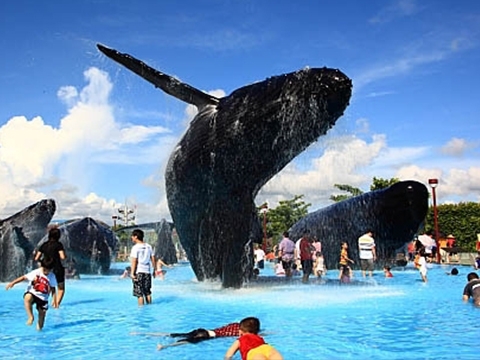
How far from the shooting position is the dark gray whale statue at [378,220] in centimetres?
2153

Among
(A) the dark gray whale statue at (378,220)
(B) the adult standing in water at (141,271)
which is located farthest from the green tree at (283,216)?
(B) the adult standing in water at (141,271)

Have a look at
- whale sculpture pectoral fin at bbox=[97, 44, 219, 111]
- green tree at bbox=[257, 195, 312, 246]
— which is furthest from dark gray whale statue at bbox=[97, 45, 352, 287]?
green tree at bbox=[257, 195, 312, 246]

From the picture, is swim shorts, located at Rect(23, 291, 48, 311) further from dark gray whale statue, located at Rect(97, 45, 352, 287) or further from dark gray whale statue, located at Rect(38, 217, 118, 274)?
dark gray whale statue, located at Rect(38, 217, 118, 274)

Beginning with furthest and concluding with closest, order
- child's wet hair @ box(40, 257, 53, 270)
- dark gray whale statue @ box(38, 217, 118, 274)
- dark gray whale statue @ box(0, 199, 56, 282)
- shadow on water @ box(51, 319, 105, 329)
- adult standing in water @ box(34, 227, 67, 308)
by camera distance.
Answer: dark gray whale statue @ box(38, 217, 118, 274) < dark gray whale statue @ box(0, 199, 56, 282) < adult standing in water @ box(34, 227, 67, 308) < child's wet hair @ box(40, 257, 53, 270) < shadow on water @ box(51, 319, 105, 329)

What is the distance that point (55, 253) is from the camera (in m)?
10.9

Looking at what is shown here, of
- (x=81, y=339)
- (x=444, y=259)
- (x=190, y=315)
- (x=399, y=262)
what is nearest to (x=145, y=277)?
(x=190, y=315)

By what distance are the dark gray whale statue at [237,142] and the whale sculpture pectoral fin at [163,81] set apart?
0.02 m

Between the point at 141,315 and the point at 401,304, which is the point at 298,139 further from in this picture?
the point at 141,315

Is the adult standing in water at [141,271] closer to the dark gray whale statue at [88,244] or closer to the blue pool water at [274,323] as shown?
the blue pool water at [274,323]

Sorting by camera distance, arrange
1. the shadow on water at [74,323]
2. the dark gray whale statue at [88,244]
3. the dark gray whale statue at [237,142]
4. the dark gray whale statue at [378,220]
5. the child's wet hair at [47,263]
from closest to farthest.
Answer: the shadow on water at [74,323]
the child's wet hair at [47,263]
the dark gray whale statue at [237,142]
the dark gray whale statue at [378,220]
the dark gray whale statue at [88,244]

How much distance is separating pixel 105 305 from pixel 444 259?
2421 cm

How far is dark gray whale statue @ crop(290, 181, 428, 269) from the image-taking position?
21.5 metres

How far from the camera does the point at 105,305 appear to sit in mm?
12117

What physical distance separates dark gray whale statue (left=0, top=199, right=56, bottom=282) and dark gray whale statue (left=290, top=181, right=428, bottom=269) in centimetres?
1054
